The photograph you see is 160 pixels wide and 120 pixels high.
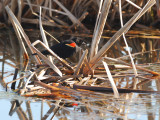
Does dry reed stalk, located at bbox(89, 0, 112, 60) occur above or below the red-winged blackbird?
above

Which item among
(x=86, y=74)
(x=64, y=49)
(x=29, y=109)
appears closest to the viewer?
(x=29, y=109)

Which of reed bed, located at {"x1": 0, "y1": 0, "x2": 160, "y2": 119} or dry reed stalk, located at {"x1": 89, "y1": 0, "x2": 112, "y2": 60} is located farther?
dry reed stalk, located at {"x1": 89, "y1": 0, "x2": 112, "y2": 60}

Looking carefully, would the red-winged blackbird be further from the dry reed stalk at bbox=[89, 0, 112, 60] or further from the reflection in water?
the reflection in water

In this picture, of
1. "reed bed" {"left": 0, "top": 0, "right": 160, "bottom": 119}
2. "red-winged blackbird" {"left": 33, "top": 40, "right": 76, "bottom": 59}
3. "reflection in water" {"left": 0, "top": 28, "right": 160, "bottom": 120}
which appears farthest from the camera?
"red-winged blackbird" {"left": 33, "top": 40, "right": 76, "bottom": 59}

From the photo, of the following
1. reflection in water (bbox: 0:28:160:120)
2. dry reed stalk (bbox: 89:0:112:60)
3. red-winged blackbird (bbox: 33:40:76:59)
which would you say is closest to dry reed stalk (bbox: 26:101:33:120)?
reflection in water (bbox: 0:28:160:120)

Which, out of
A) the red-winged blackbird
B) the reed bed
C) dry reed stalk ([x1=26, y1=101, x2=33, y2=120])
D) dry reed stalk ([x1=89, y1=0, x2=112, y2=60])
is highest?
dry reed stalk ([x1=89, y1=0, x2=112, y2=60])

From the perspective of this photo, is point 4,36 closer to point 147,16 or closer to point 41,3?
point 41,3

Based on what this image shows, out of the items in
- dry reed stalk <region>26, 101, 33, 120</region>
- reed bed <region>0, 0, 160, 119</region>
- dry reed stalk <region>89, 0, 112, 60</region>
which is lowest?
dry reed stalk <region>26, 101, 33, 120</region>

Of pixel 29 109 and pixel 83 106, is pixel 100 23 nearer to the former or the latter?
pixel 83 106

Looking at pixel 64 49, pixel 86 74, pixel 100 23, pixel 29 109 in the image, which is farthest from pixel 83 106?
pixel 64 49

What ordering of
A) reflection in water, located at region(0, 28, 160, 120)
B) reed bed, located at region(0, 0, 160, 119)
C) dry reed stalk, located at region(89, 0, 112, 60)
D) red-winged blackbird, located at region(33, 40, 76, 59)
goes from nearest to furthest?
reflection in water, located at region(0, 28, 160, 120) → reed bed, located at region(0, 0, 160, 119) → dry reed stalk, located at region(89, 0, 112, 60) → red-winged blackbird, located at region(33, 40, 76, 59)

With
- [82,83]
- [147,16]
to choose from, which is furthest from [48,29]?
[82,83]

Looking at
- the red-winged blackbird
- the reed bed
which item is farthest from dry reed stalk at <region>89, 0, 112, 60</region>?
the red-winged blackbird

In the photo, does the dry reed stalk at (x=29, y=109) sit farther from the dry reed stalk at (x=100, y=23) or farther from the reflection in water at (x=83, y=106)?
the dry reed stalk at (x=100, y=23)
